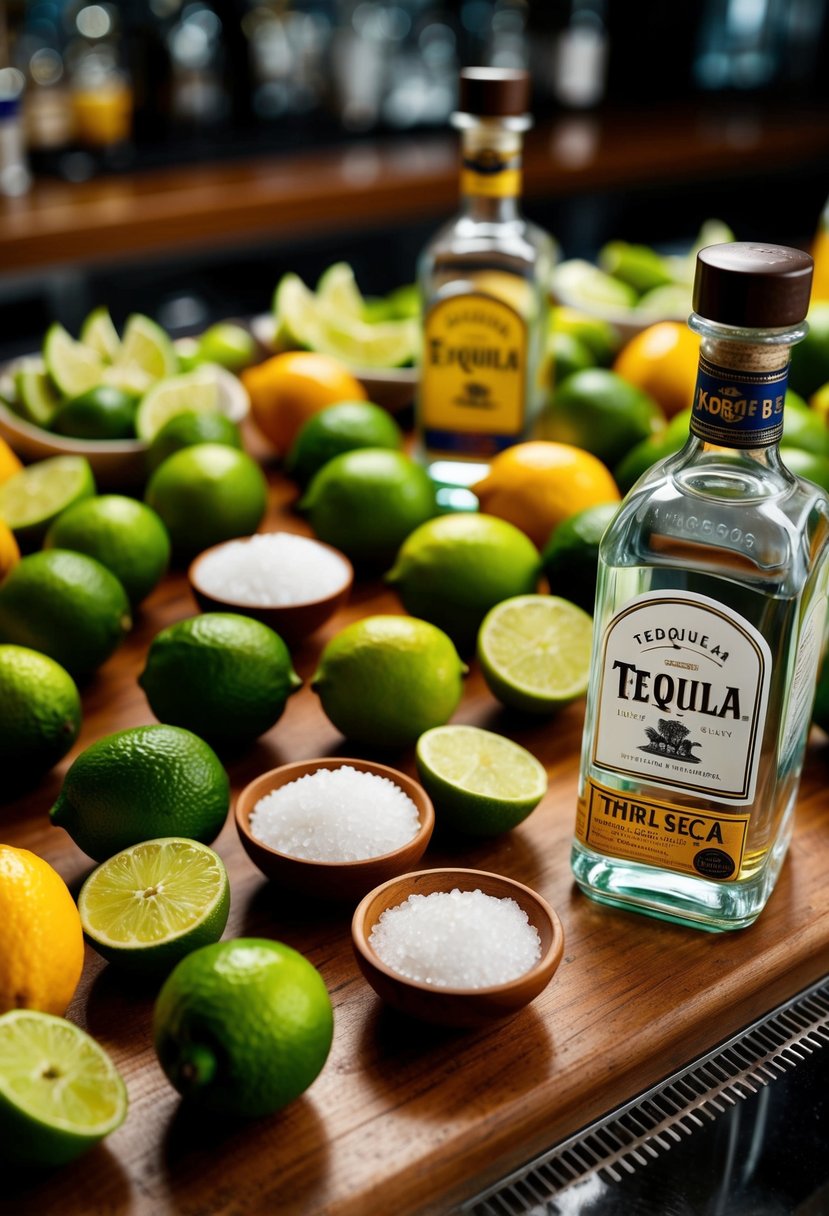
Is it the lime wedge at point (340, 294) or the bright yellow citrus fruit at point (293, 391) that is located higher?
the lime wedge at point (340, 294)

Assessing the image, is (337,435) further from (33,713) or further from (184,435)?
(33,713)

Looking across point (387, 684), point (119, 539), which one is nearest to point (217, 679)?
point (387, 684)

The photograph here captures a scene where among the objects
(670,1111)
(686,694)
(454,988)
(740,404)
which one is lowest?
(670,1111)

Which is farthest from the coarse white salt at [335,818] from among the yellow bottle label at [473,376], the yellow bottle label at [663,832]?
the yellow bottle label at [473,376]

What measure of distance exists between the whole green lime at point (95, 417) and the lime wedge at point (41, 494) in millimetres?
74

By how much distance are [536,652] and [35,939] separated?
44 centimetres

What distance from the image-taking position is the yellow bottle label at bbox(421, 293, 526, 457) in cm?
121

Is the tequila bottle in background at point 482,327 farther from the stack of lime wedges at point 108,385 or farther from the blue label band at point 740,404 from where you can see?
the blue label band at point 740,404

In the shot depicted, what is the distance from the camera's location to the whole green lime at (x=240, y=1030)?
1.93ft

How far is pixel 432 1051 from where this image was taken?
0.67 metres

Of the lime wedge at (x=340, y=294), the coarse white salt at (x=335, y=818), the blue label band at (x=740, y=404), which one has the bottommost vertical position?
the coarse white salt at (x=335, y=818)

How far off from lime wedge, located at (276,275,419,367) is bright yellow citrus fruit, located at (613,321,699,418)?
26 centimetres

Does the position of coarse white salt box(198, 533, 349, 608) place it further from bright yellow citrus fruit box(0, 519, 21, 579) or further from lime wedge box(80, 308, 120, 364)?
lime wedge box(80, 308, 120, 364)

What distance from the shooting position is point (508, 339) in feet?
3.98
